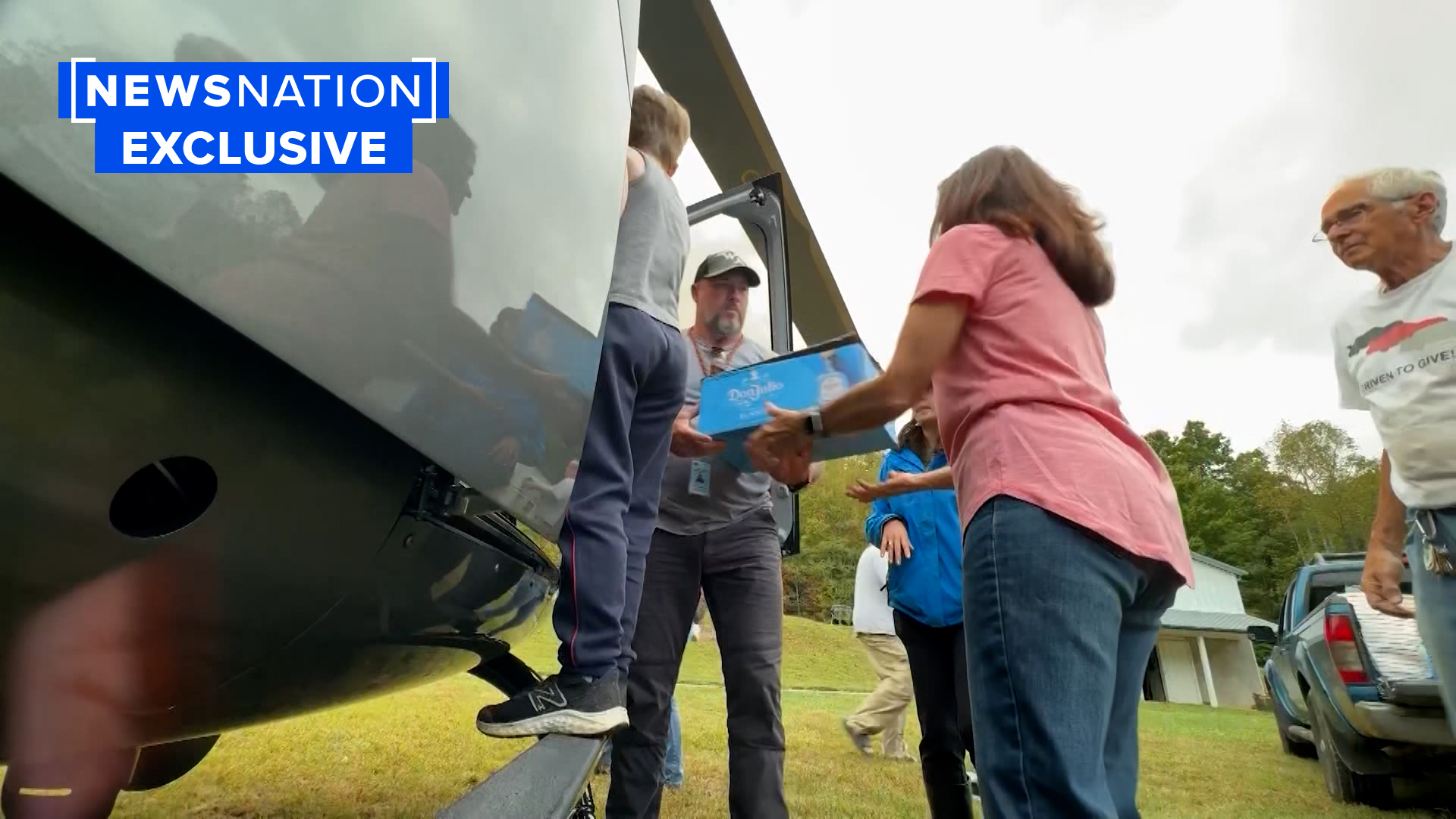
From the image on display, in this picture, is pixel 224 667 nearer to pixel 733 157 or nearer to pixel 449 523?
pixel 449 523

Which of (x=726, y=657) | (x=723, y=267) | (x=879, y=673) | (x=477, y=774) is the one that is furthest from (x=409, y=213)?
(x=879, y=673)

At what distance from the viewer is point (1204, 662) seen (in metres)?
26.5

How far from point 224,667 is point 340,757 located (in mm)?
3028

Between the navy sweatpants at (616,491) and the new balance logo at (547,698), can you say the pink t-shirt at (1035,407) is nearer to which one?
the navy sweatpants at (616,491)

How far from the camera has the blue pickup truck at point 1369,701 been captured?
3.38 metres

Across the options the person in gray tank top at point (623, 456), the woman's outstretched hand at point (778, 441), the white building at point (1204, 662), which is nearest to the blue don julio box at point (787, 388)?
the woman's outstretched hand at point (778, 441)

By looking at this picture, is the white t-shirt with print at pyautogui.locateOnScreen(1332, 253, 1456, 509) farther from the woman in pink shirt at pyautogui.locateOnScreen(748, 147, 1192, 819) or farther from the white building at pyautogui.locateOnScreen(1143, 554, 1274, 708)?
the white building at pyautogui.locateOnScreen(1143, 554, 1274, 708)

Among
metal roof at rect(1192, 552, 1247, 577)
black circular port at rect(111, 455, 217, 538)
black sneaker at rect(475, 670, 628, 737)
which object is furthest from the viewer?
metal roof at rect(1192, 552, 1247, 577)

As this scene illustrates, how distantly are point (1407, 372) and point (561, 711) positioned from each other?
76.1 inches

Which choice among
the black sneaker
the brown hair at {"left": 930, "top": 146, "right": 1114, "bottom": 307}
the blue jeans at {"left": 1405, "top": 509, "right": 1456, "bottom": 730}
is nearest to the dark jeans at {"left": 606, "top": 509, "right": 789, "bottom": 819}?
the black sneaker

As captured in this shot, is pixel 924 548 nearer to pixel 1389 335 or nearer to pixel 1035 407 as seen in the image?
pixel 1389 335

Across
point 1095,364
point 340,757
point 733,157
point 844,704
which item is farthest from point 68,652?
point 844,704

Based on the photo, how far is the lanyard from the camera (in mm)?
2559

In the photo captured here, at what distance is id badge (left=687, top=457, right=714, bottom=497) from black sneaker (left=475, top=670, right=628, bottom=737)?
95 cm
